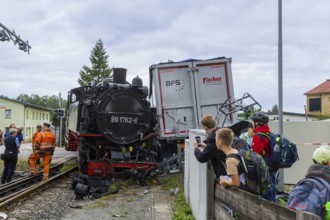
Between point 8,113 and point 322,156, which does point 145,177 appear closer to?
point 322,156

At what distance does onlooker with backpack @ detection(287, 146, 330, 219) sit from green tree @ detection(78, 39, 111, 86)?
5710 cm

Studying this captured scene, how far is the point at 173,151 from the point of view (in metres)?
13.2

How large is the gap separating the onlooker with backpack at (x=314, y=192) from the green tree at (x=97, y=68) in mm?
57097

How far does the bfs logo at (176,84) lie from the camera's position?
39.6ft

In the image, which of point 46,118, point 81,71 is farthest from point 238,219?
point 46,118

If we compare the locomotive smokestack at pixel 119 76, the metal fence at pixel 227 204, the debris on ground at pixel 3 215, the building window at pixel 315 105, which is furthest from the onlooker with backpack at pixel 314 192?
the building window at pixel 315 105

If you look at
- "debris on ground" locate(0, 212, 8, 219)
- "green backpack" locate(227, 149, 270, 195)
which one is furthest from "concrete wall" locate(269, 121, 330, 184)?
"green backpack" locate(227, 149, 270, 195)

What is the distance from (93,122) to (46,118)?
68361mm

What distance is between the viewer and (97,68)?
61.6 m

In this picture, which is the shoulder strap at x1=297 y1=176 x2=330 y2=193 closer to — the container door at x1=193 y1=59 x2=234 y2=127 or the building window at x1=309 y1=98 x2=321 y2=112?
the container door at x1=193 y1=59 x2=234 y2=127

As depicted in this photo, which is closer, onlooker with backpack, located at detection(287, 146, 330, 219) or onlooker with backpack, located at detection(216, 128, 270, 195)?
onlooker with backpack, located at detection(287, 146, 330, 219)

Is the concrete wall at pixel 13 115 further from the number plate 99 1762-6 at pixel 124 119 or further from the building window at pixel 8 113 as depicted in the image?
the number plate 99 1762-6 at pixel 124 119

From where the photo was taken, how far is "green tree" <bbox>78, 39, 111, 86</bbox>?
59.9m

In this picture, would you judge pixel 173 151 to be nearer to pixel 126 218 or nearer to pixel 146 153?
pixel 146 153
